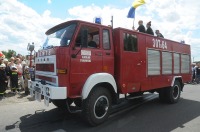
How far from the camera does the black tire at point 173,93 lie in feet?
28.8

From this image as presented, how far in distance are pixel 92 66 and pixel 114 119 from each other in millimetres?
1821

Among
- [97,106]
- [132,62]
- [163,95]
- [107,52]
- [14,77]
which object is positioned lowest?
[163,95]

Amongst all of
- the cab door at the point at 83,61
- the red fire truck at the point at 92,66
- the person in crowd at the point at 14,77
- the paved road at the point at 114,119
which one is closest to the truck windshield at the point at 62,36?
the red fire truck at the point at 92,66

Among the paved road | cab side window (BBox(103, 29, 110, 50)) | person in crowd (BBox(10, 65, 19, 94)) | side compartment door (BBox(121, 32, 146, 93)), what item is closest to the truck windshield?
cab side window (BBox(103, 29, 110, 50))

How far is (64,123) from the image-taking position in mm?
6102

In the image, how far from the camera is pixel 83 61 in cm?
562

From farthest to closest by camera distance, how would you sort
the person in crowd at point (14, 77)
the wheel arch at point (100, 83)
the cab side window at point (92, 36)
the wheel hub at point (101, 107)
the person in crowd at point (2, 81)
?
the person in crowd at point (14, 77) → the person in crowd at point (2, 81) → the wheel hub at point (101, 107) → the cab side window at point (92, 36) → the wheel arch at point (100, 83)

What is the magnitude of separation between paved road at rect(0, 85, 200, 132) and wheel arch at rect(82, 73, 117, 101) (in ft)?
2.92

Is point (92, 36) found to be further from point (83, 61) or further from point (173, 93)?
point (173, 93)

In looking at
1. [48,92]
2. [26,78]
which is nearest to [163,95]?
[48,92]

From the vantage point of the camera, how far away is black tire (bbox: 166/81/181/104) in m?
8.79

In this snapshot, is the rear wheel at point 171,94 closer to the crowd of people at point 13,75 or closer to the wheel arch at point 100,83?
the wheel arch at point 100,83

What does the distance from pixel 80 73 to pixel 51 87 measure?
814 mm

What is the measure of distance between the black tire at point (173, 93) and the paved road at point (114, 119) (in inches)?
15.2
